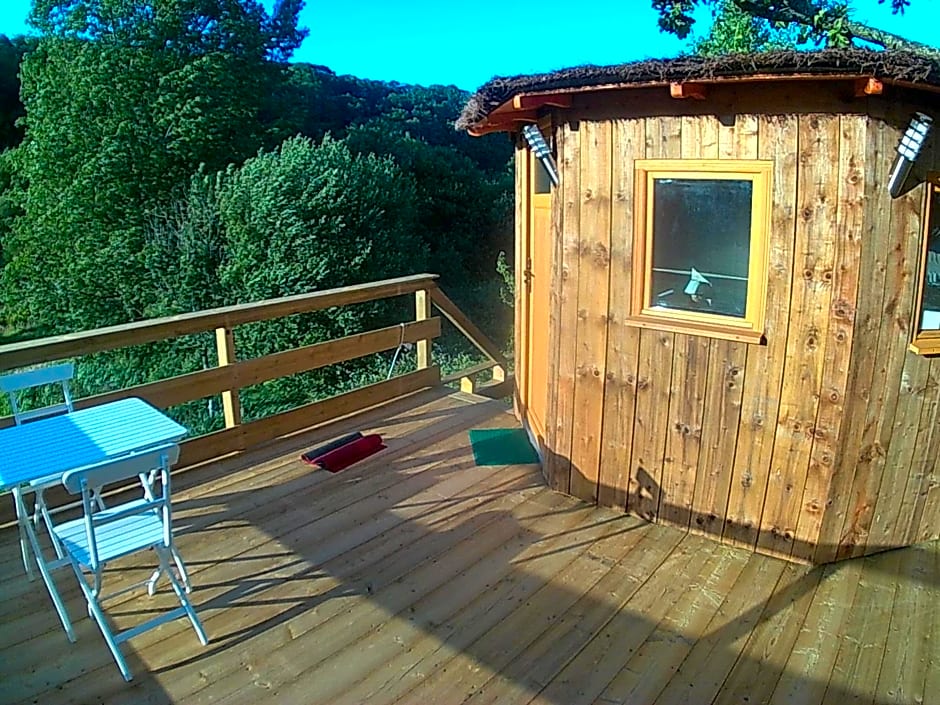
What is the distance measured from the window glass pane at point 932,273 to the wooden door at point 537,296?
1.74 metres

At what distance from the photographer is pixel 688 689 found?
2.48 meters

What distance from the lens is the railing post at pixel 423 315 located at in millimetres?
5422

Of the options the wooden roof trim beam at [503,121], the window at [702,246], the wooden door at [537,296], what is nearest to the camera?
the window at [702,246]

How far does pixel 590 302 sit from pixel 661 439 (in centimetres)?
76

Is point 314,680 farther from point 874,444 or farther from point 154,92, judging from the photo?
point 154,92

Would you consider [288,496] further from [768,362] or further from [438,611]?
[768,362]

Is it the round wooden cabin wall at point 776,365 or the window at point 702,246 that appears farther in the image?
the window at point 702,246

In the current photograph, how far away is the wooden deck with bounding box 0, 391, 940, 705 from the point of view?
250cm

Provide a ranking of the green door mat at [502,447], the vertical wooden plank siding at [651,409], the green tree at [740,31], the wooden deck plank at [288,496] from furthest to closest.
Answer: the green tree at [740,31]
the green door mat at [502,447]
the wooden deck plank at [288,496]
the vertical wooden plank siding at [651,409]

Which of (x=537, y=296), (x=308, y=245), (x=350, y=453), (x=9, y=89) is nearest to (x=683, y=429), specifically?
(x=537, y=296)

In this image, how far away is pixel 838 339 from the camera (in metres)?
3.03

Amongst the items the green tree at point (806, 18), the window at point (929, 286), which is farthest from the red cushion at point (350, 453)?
the green tree at point (806, 18)

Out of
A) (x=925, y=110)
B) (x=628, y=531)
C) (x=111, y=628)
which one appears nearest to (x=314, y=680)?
(x=111, y=628)

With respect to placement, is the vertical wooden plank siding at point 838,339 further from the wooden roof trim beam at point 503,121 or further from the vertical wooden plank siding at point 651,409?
the wooden roof trim beam at point 503,121
